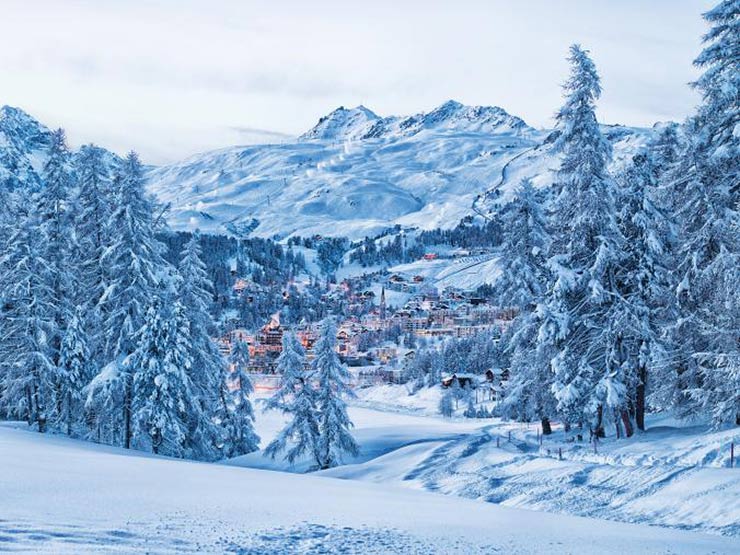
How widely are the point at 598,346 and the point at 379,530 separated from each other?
700 inches

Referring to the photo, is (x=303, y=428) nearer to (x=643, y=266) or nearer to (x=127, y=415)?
(x=127, y=415)

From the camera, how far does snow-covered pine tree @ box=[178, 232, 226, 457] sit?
3784cm

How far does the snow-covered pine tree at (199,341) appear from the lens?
37.8 metres

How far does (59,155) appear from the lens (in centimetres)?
3559

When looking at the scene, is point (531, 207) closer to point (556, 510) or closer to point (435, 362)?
point (556, 510)

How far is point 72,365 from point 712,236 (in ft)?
104

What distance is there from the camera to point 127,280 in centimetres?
3425

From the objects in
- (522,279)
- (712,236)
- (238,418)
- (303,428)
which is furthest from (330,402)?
(712,236)

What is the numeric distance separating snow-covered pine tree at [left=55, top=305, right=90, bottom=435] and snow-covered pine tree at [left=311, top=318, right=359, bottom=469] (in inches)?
510

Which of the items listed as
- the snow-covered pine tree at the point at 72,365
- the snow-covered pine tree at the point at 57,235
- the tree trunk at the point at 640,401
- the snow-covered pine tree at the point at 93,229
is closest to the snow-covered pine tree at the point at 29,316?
the snow-covered pine tree at the point at 57,235

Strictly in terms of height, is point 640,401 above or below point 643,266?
below

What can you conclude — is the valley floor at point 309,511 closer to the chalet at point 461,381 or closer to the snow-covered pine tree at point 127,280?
the snow-covered pine tree at point 127,280

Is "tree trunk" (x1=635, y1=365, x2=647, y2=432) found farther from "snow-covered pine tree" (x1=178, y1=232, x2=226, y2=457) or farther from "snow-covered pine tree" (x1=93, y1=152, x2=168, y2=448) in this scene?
"snow-covered pine tree" (x1=93, y1=152, x2=168, y2=448)

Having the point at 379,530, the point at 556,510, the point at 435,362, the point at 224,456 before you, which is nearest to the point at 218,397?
the point at 224,456
